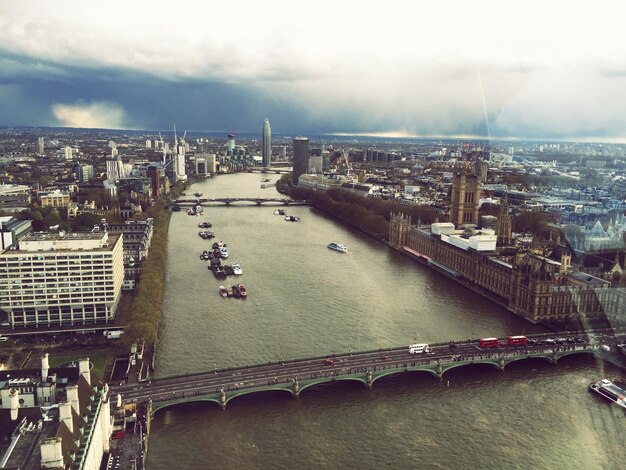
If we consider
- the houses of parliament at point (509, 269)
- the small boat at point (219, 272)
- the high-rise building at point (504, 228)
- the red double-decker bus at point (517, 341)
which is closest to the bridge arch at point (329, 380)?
the red double-decker bus at point (517, 341)

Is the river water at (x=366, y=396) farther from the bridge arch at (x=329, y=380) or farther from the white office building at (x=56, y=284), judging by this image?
the white office building at (x=56, y=284)

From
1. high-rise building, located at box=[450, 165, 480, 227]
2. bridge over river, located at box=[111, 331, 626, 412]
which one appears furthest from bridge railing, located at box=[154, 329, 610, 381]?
high-rise building, located at box=[450, 165, 480, 227]

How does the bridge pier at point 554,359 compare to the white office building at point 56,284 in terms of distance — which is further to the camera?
the white office building at point 56,284

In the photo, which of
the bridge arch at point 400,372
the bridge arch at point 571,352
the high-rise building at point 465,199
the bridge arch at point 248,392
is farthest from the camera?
the high-rise building at point 465,199

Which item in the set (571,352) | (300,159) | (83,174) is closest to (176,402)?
(571,352)

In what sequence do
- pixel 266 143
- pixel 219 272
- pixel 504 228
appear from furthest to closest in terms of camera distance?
1. pixel 266 143
2. pixel 504 228
3. pixel 219 272

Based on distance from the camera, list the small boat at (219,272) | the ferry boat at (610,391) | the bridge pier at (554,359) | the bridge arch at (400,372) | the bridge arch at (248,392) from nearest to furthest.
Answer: the bridge arch at (248,392) < the ferry boat at (610,391) < the bridge arch at (400,372) < the bridge pier at (554,359) < the small boat at (219,272)

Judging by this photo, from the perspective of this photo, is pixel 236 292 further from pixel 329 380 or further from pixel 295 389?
pixel 295 389
